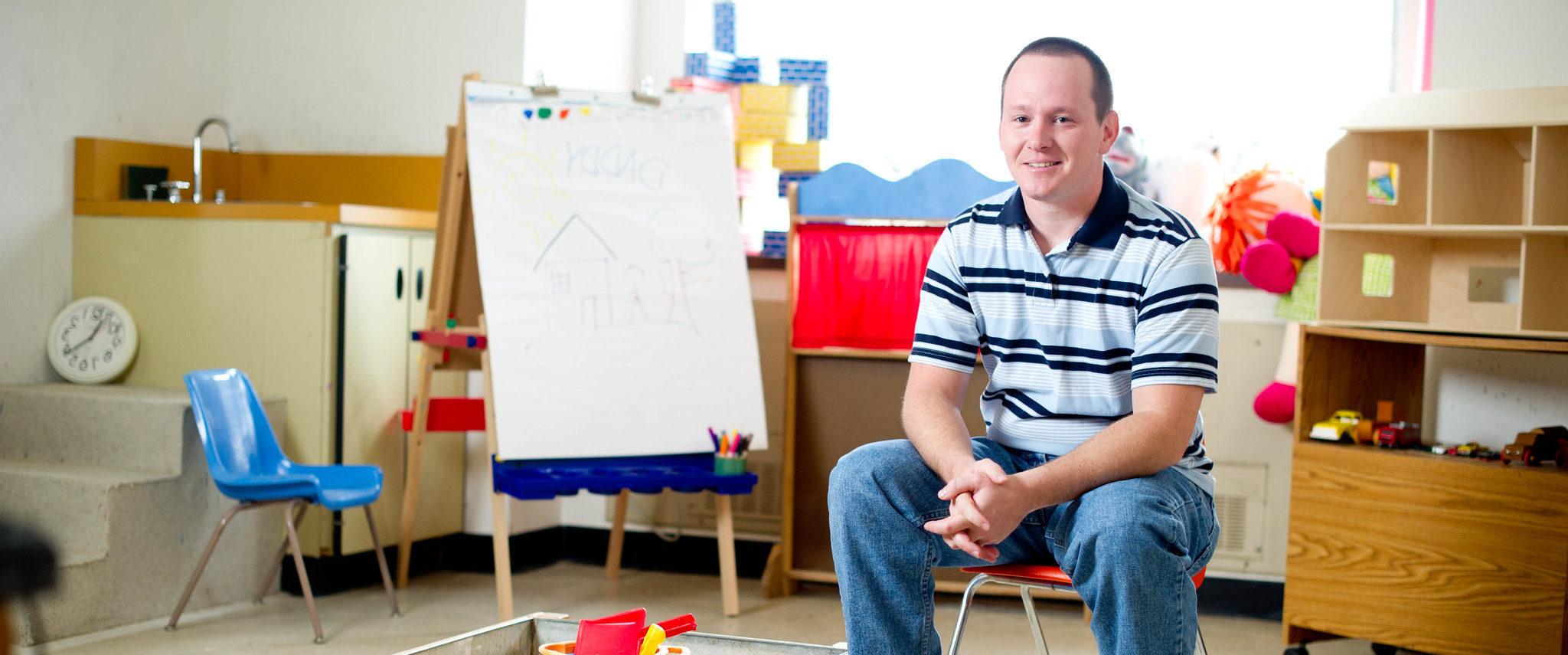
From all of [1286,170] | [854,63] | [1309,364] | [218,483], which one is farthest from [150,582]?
[1286,170]

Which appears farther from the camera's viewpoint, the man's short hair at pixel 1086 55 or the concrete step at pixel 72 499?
the concrete step at pixel 72 499

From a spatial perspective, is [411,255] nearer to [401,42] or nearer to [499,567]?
[401,42]

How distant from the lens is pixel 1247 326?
11.3 ft

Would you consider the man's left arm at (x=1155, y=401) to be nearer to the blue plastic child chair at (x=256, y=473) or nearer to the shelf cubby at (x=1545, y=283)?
the shelf cubby at (x=1545, y=283)

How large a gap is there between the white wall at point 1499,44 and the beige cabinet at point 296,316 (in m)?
2.71

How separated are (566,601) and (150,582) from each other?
99 centimetres

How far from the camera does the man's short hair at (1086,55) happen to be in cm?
166

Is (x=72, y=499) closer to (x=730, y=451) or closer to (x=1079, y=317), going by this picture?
(x=730, y=451)

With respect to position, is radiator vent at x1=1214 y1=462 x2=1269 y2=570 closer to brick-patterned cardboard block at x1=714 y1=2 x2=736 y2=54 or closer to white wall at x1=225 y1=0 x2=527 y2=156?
brick-patterned cardboard block at x1=714 y1=2 x2=736 y2=54

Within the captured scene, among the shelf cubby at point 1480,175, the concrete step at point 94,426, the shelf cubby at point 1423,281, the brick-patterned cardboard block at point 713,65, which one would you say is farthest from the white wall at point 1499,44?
the concrete step at point 94,426

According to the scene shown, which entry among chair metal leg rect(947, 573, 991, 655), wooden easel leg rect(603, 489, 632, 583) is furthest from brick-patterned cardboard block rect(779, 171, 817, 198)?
chair metal leg rect(947, 573, 991, 655)

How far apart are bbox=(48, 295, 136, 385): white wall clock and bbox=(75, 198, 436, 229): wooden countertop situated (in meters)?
0.25

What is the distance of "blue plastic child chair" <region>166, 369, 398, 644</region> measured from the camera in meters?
2.94

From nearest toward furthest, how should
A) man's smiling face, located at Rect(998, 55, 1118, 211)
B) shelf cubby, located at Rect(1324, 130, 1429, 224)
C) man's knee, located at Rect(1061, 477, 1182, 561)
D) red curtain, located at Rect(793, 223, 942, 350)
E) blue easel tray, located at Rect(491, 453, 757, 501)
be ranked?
man's knee, located at Rect(1061, 477, 1182, 561)
man's smiling face, located at Rect(998, 55, 1118, 211)
shelf cubby, located at Rect(1324, 130, 1429, 224)
blue easel tray, located at Rect(491, 453, 757, 501)
red curtain, located at Rect(793, 223, 942, 350)
